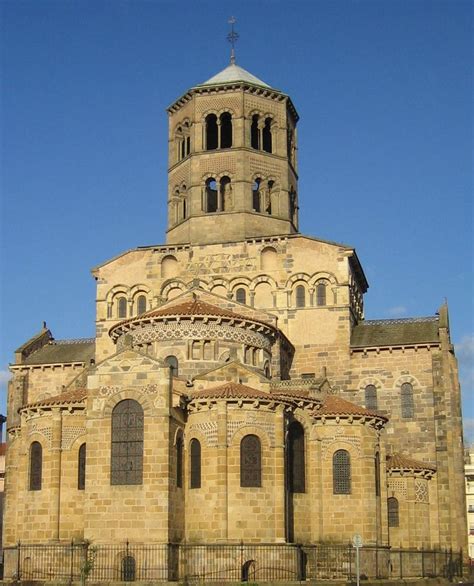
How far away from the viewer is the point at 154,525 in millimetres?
37344

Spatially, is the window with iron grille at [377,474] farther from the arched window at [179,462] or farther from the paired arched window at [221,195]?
the paired arched window at [221,195]

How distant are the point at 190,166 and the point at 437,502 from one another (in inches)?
992

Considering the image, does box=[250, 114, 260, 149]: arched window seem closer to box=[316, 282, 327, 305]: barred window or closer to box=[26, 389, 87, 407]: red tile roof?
box=[316, 282, 327, 305]: barred window

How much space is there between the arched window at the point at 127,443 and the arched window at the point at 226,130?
82.6 feet

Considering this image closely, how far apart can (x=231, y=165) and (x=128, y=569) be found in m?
28.6

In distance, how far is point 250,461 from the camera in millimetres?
39344

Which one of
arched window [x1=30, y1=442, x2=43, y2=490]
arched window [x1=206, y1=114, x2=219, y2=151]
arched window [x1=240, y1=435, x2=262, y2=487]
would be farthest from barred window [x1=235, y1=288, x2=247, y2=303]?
arched window [x1=30, y1=442, x2=43, y2=490]

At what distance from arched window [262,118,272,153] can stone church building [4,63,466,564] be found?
0.35 ft

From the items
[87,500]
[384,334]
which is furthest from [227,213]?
[87,500]

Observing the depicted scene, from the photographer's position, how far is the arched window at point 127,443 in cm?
3850

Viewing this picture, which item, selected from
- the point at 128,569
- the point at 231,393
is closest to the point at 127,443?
the point at 231,393

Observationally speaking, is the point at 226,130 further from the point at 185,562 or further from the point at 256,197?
the point at 185,562

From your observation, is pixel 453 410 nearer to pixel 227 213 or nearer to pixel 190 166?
pixel 227 213

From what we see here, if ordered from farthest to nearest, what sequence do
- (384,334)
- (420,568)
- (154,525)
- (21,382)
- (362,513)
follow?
(21,382) < (384,334) < (420,568) < (362,513) < (154,525)
